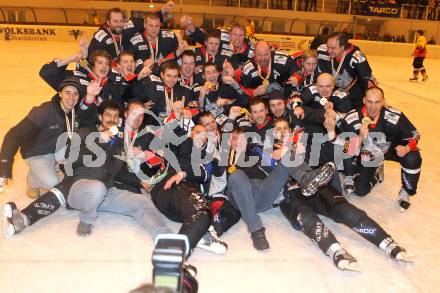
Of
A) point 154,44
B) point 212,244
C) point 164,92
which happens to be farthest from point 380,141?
point 154,44

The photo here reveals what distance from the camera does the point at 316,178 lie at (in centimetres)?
349

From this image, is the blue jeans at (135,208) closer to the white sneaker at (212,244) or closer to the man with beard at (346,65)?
the white sneaker at (212,244)

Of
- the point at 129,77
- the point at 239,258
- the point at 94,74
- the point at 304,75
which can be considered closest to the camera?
the point at 239,258

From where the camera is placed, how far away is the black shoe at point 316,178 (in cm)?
349

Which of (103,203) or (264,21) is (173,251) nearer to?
(103,203)

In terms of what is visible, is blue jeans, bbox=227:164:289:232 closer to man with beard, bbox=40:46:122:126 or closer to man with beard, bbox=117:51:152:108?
man with beard, bbox=40:46:122:126

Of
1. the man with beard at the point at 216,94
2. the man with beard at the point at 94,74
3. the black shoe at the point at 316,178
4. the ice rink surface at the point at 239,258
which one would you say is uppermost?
the man with beard at the point at 94,74

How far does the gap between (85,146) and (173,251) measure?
2.63 m

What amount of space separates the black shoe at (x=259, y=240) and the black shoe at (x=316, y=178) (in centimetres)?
50

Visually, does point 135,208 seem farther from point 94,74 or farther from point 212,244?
point 94,74

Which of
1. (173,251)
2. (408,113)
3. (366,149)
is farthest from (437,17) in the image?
(173,251)

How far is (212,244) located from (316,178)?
0.98 metres

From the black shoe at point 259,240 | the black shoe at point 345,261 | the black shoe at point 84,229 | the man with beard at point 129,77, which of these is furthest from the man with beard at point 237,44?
the black shoe at point 345,261

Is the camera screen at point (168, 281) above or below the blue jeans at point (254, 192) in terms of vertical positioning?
above
